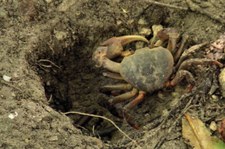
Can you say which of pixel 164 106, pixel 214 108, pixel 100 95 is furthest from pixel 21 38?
pixel 214 108

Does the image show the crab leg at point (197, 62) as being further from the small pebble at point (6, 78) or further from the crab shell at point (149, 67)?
the small pebble at point (6, 78)

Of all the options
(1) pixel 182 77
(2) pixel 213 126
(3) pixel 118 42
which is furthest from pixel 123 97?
(2) pixel 213 126

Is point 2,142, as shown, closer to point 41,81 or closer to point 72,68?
point 41,81

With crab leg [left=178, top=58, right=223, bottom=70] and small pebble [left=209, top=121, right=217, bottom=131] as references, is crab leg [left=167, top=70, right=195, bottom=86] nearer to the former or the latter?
crab leg [left=178, top=58, right=223, bottom=70]

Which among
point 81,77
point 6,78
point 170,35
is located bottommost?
point 81,77

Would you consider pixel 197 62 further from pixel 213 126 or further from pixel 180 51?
pixel 213 126

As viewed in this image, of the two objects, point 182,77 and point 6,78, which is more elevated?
point 6,78

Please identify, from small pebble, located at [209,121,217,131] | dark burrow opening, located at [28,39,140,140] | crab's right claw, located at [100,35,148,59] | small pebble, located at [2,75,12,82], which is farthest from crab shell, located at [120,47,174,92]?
small pebble, located at [2,75,12,82]

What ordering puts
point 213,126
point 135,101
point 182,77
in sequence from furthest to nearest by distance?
point 135,101 → point 182,77 → point 213,126
